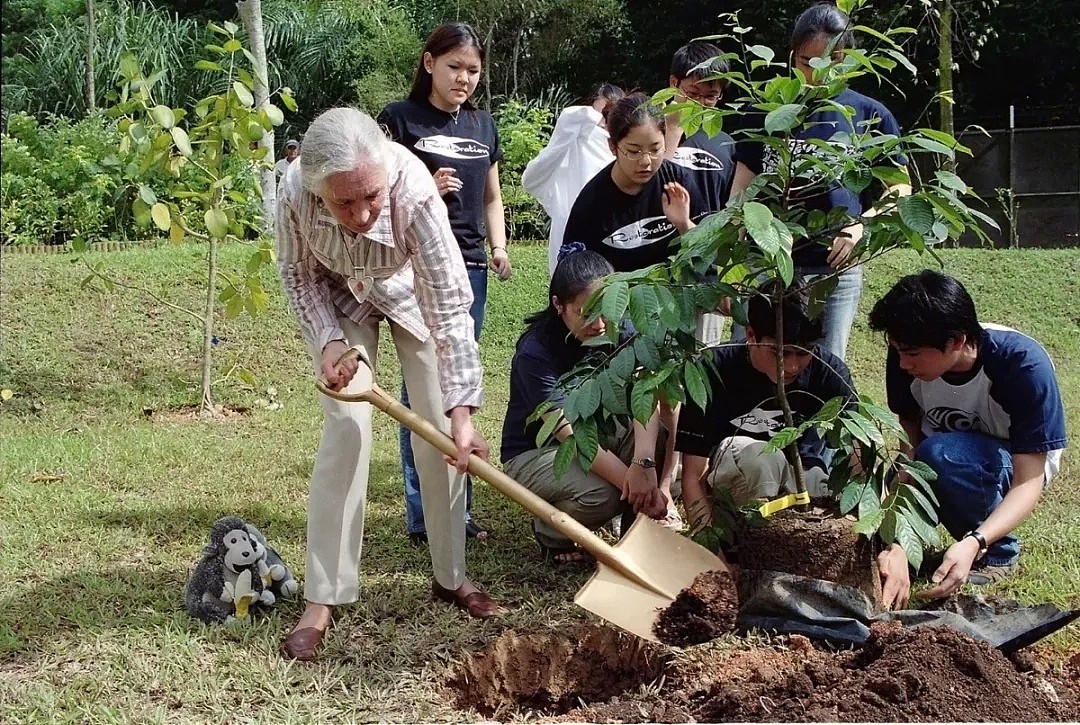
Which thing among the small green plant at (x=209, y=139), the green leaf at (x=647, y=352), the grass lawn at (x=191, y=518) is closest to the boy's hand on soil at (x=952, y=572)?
the grass lawn at (x=191, y=518)

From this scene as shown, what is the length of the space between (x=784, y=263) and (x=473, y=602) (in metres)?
1.43

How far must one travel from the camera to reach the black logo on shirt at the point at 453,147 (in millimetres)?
3670

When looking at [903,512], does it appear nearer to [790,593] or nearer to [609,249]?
[790,593]

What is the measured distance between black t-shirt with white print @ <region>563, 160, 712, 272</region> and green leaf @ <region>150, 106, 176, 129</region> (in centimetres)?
221

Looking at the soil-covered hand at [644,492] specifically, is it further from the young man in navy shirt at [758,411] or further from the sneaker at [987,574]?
the sneaker at [987,574]

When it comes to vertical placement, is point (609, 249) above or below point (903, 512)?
above

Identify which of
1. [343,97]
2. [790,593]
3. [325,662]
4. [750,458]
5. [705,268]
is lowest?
[325,662]

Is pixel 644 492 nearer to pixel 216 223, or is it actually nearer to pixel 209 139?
pixel 216 223

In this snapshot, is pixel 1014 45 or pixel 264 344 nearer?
pixel 264 344

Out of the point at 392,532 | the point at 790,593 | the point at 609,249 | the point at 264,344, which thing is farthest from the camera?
the point at 264,344

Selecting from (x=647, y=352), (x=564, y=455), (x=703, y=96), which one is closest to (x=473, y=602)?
(x=564, y=455)

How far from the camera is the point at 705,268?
2.45 m

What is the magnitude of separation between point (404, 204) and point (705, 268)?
0.78m

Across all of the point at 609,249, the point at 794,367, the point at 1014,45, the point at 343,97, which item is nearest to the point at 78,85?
the point at 343,97
